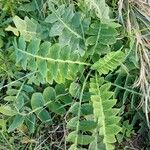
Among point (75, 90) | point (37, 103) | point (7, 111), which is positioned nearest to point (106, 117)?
point (75, 90)

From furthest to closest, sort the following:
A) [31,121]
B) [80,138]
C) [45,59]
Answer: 1. [31,121]
2. [80,138]
3. [45,59]

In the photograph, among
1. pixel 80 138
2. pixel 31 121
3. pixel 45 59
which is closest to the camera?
pixel 45 59

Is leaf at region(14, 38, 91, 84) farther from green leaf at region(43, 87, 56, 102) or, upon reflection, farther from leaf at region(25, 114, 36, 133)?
leaf at region(25, 114, 36, 133)

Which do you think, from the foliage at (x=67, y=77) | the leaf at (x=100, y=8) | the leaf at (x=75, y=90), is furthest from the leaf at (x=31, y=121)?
the leaf at (x=100, y=8)

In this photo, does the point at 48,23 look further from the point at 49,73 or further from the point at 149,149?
the point at 149,149

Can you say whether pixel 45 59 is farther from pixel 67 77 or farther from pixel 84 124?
pixel 84 124

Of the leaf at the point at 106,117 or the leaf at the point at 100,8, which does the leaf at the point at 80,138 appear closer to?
the leaf at the point at 106,117

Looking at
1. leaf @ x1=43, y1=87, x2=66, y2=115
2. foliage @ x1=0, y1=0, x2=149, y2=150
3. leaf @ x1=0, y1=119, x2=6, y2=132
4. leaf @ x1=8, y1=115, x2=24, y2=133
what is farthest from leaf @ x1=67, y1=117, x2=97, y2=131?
leaf @ x1=0, y1=119, x2=6, y2=132

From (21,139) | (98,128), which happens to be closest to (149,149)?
(98,128)
